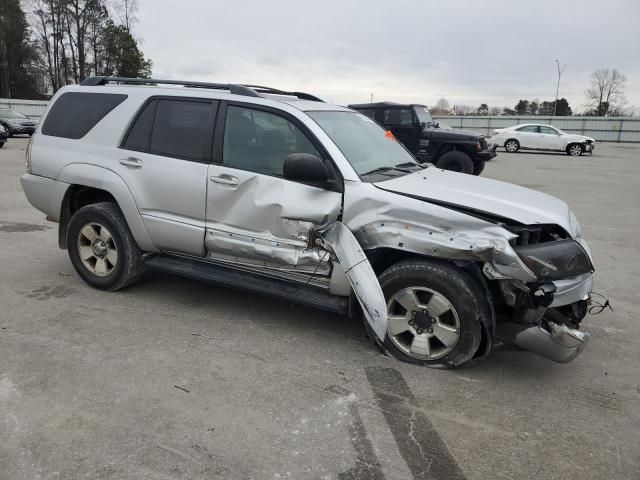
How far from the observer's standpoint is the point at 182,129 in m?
4.22

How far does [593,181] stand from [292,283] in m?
13.0

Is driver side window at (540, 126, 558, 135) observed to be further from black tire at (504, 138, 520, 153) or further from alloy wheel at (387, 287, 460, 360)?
alloy wheel at (387, 287, 460, 360)

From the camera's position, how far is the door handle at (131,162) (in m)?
4.29

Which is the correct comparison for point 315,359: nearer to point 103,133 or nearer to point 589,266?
point 589,266

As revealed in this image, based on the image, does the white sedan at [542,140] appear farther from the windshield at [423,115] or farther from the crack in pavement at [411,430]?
the crack in pavement at [411,430]

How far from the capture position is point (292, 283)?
388 cm

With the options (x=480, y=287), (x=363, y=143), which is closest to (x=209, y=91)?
(x=363, y=143)

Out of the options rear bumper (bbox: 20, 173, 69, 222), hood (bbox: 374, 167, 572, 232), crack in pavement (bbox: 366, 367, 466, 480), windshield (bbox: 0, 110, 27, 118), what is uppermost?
windshield (bbox: 0, 110, 27, 118)

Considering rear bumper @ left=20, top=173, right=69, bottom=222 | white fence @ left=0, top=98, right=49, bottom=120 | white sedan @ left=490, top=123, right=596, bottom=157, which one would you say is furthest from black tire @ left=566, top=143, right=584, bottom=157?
white fence @ left=0, top=98, right=49, bottom=120

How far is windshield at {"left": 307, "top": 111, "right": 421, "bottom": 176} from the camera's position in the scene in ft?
12.7

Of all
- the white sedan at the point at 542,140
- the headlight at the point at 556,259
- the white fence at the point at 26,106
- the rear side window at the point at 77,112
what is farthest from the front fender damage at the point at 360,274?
the white fence at the point at 26,106

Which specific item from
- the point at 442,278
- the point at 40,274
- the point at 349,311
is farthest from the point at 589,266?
the point at 40,274

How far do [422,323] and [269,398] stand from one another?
3.68 feet

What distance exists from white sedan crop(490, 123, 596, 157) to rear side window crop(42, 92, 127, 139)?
78.9 feet
